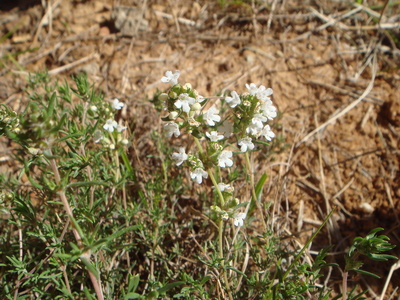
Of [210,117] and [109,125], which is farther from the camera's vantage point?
[109,125]

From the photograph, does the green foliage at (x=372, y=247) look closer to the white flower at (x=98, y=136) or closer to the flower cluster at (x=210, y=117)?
the flower cluster at (x=210, y=117)

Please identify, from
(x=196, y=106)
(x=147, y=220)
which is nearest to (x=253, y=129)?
(x=196, y=106)

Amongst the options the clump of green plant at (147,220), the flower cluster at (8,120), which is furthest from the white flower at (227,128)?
the flower cluster at (8,120)

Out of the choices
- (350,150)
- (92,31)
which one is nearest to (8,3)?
(92,31)

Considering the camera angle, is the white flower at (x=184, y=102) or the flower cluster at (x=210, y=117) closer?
the white flower at (x=184, y=102)

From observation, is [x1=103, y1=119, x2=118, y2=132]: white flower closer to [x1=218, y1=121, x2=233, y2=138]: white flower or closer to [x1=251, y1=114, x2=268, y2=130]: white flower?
[x1=218, y1=121, x2=233, y2=138]: white flower

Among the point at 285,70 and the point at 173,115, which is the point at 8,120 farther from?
the point at 285,70

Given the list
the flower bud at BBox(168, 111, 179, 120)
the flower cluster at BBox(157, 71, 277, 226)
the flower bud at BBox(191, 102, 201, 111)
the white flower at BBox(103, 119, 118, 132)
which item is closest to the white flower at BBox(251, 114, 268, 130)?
the flower cluster at BBox(157, 71, 277, 226)

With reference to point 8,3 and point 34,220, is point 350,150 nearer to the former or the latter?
point 34,220

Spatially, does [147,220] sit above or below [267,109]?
below
